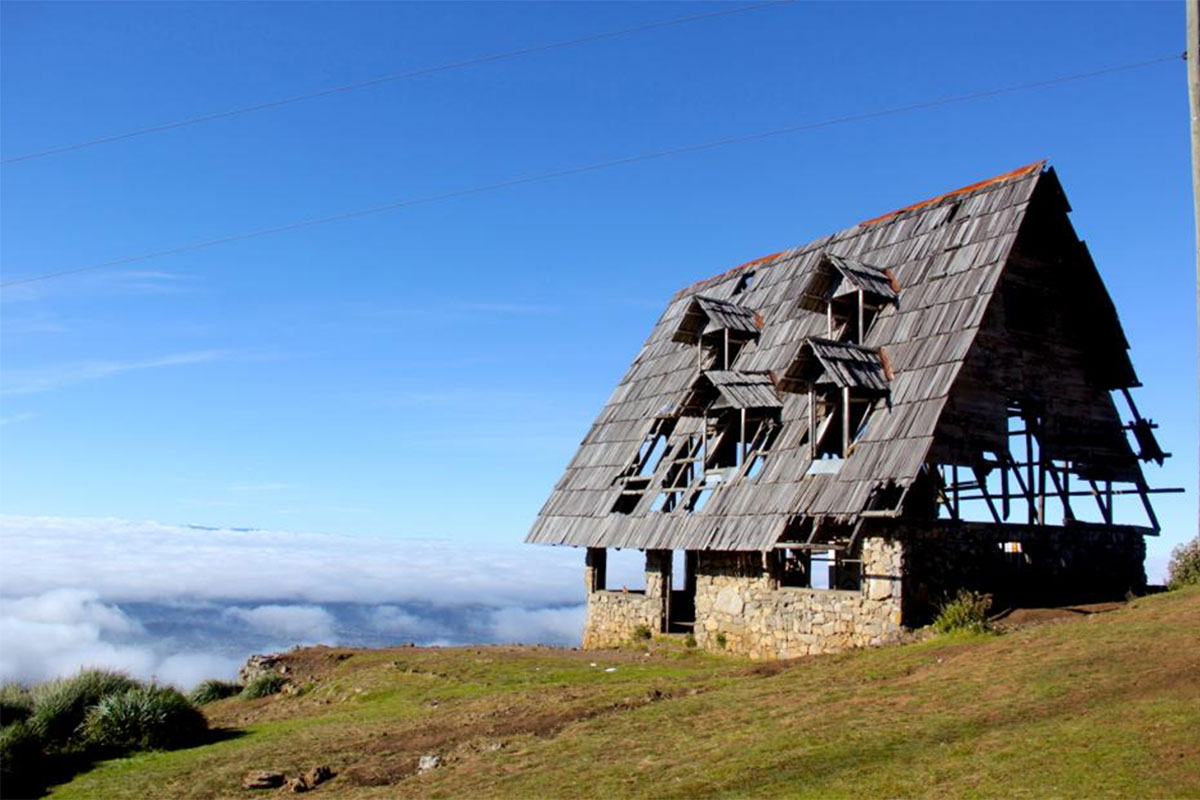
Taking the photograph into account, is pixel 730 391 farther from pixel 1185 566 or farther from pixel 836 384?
pixel 1185 566

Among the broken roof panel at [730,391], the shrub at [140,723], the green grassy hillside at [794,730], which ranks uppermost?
the broken roof panel at [730,391]

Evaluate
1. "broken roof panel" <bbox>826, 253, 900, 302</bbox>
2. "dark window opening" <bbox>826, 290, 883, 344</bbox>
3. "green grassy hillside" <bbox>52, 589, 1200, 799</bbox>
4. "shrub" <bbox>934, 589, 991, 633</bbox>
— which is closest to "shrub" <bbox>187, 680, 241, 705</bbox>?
"green grassy hillside" <bbox>52, 589, 1200, 799</bbox>

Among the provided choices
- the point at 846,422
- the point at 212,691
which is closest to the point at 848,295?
the point at 846,422

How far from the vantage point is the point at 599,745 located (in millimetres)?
15867

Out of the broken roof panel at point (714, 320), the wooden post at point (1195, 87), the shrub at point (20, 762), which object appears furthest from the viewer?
the broken roof panel at point (714, 320)

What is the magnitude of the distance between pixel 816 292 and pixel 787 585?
7569 mm

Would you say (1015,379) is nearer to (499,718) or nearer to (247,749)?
(499,718)

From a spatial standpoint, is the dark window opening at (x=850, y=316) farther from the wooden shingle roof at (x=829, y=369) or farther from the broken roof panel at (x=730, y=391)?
the broken roof panel at (x=730, y=391)

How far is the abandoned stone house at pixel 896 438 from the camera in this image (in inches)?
942

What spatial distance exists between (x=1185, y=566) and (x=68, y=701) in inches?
972

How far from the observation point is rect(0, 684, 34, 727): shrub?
21594 mm

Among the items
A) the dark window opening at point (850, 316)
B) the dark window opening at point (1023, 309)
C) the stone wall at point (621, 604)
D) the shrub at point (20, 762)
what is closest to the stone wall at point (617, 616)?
the stone wall at point (621, 604)

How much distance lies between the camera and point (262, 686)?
29.5m

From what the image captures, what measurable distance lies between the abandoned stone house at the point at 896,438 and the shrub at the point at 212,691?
436 inches
